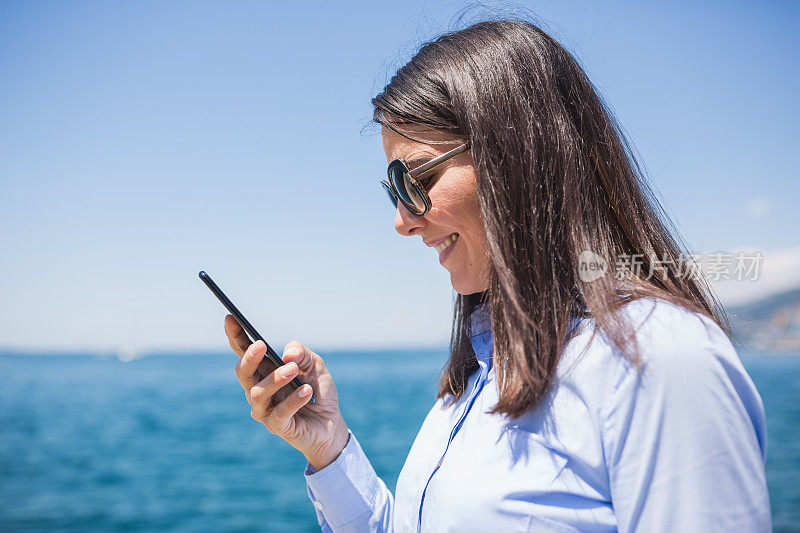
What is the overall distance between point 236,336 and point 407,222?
67 centimetres

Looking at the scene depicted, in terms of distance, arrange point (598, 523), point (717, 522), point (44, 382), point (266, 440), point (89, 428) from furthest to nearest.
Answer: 1. point (44, 382)
2. point (89, 428)
3. point (266, 440)
4. point (598, 523)
5. point (717, 522)

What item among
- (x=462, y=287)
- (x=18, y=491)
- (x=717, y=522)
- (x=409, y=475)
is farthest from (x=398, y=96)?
(x=18, y=491)

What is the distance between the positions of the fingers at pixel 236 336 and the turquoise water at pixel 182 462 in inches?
54.3

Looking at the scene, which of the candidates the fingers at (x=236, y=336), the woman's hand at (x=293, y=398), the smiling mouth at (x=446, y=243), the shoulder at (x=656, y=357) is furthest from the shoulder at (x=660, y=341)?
the fingers at (x=236, y=336)

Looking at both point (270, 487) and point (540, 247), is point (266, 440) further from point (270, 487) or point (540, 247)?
point (540, 247)

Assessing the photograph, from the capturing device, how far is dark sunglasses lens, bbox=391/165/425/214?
5.19ft

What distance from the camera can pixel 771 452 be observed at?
20453 millimetres

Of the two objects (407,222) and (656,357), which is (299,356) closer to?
(407,222)

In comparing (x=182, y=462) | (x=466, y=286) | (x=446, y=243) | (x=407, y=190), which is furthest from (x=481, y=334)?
(x=182, y=462)

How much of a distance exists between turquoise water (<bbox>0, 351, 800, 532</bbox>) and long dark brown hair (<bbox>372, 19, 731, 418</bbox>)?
1.71m

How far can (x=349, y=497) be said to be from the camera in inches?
75.9

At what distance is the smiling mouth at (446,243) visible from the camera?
162cm

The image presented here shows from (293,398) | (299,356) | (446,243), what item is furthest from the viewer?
(299,356)

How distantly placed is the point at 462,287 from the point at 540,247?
42 centimetres
